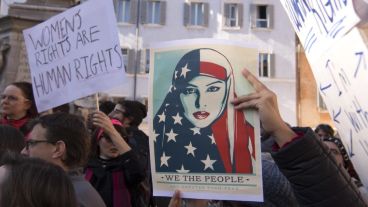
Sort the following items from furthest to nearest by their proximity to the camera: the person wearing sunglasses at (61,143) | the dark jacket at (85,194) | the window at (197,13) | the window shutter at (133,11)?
the window at (197,13), the window shutter at (133,11), the person wearing sunglasses at (61,143), the dark jacket at (85,194)

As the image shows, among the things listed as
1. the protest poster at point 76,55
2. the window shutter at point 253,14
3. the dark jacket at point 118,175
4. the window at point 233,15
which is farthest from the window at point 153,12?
the dark jacket at point 118,175

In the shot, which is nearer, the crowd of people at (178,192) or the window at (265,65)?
the crowd of people at (178,192)

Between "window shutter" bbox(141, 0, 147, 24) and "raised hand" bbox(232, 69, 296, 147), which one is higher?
"window shutter" bbox(141, 0, 147, 24)

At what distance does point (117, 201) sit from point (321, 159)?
6.88 feet

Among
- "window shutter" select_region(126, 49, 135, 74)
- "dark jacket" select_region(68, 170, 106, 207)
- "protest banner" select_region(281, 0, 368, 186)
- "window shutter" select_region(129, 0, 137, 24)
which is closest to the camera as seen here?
"protest banner" select_region(281, 0, 368, 186)

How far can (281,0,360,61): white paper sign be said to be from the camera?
1.53 m

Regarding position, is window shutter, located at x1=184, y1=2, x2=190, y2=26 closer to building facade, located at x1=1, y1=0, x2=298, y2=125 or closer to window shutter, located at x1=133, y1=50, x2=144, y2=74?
building facade, located at x1=1, y1=0, x2=298, y2=125

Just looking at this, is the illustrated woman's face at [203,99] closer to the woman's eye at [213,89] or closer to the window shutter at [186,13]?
the woman's eye at [213,89]

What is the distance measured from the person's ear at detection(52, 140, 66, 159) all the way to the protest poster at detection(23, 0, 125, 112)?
67cm

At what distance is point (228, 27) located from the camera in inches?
1078

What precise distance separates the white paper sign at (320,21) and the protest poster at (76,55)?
1.74 m

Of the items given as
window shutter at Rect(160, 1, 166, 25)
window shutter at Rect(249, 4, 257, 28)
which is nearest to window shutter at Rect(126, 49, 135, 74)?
window shutter at Rect(160, 1, 166, 25)

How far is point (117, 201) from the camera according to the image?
12.0 ft

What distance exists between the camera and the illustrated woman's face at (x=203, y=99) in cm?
208
